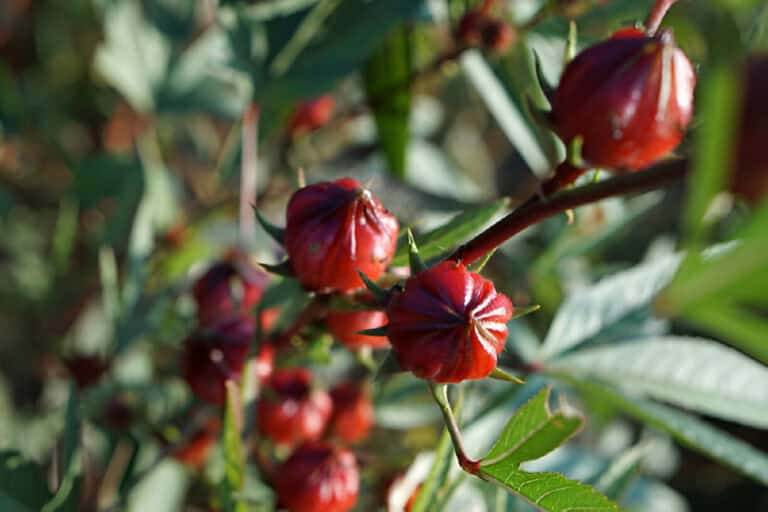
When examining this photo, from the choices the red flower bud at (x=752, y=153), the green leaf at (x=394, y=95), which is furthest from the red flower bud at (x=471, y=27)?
the red flower bud at (x=752, y=153)

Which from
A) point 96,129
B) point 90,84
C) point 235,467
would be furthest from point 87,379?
point 90,84

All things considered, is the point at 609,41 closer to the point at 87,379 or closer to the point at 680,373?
the point at 680,373

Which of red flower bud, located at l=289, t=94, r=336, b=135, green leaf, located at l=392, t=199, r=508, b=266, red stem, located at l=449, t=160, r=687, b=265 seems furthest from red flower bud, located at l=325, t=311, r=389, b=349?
red flower bud, located at l=289, t=94, r=336, b=135

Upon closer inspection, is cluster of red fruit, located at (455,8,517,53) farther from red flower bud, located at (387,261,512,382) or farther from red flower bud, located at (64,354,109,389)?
red flower bud, located at (64,354,109,389)

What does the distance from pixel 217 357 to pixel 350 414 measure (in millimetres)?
268

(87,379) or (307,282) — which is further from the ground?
(307,282)

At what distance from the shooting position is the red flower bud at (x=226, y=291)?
1087 mm

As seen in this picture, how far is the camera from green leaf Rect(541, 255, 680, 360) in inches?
45.4

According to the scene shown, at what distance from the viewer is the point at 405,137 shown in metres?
1.41

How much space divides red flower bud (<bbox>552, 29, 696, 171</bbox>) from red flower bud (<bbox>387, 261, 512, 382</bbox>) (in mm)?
147

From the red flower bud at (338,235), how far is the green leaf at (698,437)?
41 centimetres

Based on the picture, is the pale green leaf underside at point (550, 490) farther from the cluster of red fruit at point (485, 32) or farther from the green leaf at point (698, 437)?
the cluster of red fruit at point (485, 32)

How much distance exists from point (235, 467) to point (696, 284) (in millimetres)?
608

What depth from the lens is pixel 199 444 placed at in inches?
47.6
